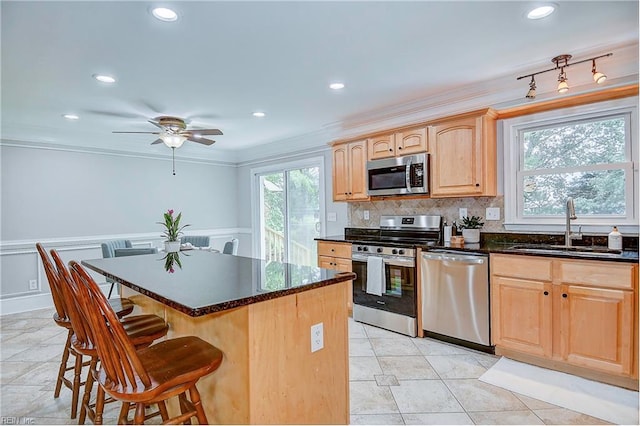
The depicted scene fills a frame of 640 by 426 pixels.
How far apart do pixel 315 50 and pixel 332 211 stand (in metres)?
2.77

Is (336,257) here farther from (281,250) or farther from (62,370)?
(62,370)

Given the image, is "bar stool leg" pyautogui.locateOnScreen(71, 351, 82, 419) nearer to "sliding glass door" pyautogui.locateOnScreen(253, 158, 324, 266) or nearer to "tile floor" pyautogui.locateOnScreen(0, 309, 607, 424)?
"tile floor" pyautogui.locateOnScreen(0, 309, 607, 424)

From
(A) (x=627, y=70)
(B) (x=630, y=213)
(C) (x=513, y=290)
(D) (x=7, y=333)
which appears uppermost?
(A) (x=627, y=70)

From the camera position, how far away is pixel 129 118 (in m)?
4.24

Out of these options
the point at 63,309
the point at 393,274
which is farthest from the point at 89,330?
the point at 393,274

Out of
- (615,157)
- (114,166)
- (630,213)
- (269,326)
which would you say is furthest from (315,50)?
(114,166)

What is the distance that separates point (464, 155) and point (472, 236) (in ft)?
2.59

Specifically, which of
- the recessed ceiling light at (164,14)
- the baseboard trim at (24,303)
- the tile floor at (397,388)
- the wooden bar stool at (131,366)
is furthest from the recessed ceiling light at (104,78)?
the baseboard trim at (24,303)

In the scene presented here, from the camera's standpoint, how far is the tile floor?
2.17 metres

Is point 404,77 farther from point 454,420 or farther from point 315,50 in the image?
point 454,420

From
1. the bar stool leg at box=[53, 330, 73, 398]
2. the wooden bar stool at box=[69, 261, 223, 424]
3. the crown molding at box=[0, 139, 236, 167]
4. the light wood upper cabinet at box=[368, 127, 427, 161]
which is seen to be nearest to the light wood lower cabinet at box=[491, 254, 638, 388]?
the light wood upper cabinet at box=[368, 127, 427, 161]

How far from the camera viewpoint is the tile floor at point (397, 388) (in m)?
2.17

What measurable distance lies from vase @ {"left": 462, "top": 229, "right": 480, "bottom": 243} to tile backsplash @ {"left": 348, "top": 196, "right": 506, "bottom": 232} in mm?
109

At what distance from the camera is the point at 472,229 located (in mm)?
3482
